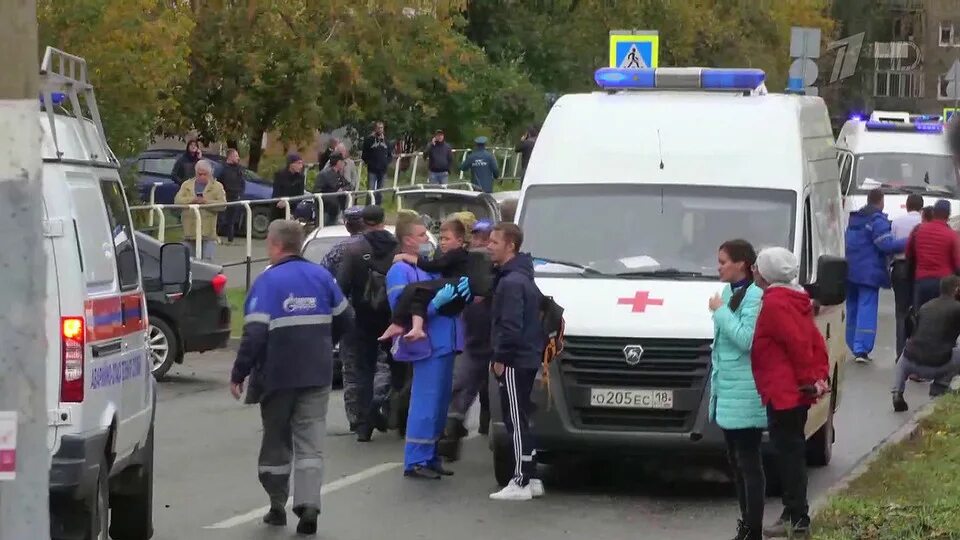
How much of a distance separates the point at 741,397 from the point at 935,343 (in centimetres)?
702

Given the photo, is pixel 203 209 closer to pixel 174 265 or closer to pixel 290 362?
pixel 290 362

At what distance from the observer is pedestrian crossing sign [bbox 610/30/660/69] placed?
23.6 metres

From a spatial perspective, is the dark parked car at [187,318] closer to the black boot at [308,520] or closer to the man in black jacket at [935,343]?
the man in black jacket at [935,343]

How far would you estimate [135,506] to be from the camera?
9.80m

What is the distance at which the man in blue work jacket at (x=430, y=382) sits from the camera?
12.5 m

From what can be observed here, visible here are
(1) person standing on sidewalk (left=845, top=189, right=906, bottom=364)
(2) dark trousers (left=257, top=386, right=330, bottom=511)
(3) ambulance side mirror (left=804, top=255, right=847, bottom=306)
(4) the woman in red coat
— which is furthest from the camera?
(1) person standing on sidewalk (left=845, top=189, right=906, bottom=364)

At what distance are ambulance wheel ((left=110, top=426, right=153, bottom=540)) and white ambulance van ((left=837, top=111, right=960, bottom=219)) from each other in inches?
829

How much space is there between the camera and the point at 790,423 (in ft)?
32.0

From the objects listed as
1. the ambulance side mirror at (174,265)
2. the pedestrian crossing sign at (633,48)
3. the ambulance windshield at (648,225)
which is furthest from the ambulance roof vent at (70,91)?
the pedestrian crossing sign at (633,48)

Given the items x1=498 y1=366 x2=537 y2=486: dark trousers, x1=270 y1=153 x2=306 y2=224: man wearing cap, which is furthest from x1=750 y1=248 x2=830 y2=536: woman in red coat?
x1=270 y1=153 x2=306 y2=224: man wearing cap

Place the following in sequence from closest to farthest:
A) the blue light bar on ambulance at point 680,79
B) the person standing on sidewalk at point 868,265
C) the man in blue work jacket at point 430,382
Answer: the man in blue work jacket at point 430,382 → the blue light bar on ambulance at point 680,79 → the person standing on sidewalk at point 868,265

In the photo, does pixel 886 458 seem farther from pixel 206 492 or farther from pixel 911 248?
pixel 911 248

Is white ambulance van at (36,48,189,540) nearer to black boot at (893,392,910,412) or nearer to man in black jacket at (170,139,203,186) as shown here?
black boot at (893,392,910,412)

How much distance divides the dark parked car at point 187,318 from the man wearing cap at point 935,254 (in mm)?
6796
